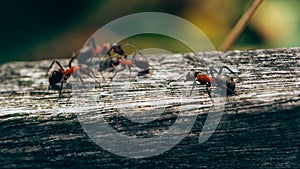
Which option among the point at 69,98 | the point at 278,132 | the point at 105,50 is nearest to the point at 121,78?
the point at 69,98

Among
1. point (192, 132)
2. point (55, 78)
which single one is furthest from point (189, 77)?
point (55, 78)

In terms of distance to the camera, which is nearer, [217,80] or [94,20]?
[217,80]

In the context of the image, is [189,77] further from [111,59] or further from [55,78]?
[111,59]

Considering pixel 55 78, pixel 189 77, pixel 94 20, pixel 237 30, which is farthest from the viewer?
pixel 94 20

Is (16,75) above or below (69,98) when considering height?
above

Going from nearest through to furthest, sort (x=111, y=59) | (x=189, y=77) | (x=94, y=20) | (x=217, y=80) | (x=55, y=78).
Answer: (x=217, y=80), (x=189, y=77), (x=55, y=78), (x=111, y=59), (x=94, y=20)

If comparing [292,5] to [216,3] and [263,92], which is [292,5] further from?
[263,92]
